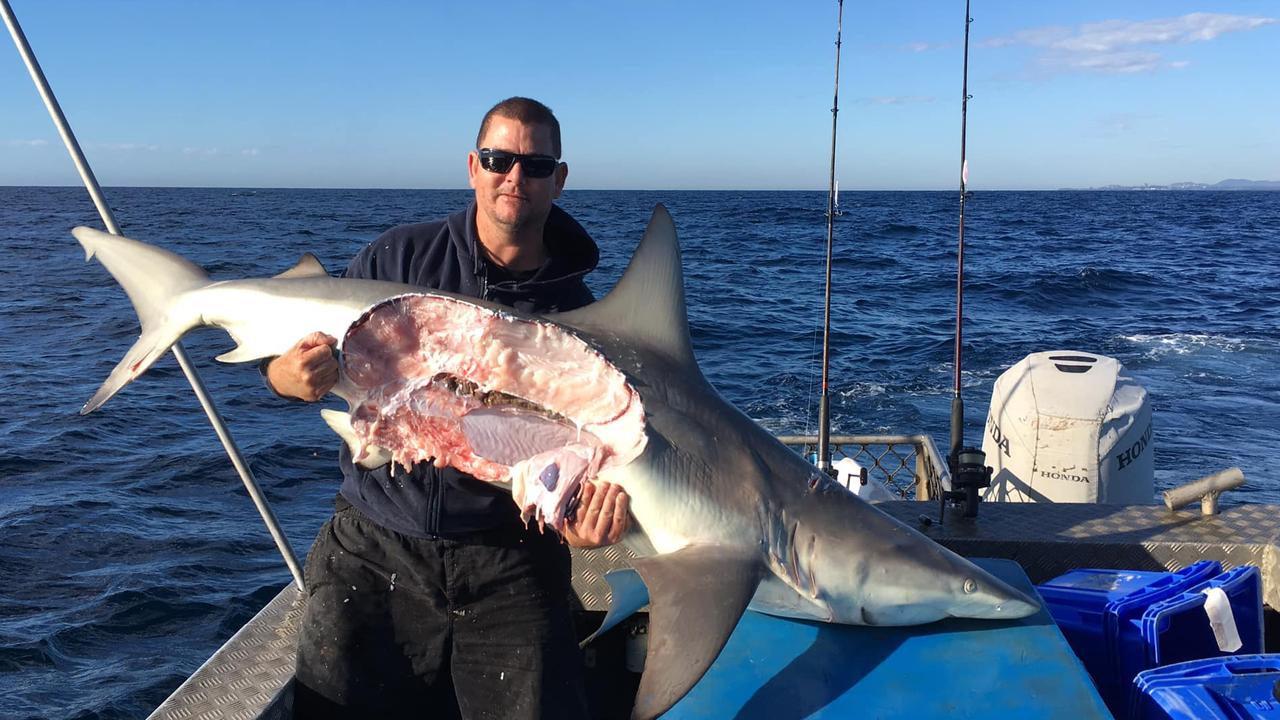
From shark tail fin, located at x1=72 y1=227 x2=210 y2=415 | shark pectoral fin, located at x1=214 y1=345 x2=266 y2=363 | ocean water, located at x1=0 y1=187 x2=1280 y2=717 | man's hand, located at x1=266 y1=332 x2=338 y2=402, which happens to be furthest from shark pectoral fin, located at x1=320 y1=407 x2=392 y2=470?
ocean water, located at x1=0 y1=187 x2=1280 y2=717

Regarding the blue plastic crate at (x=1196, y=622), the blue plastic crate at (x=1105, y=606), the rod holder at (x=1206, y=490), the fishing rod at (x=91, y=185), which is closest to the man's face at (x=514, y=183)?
the fishing rod at (x=91, y=185)

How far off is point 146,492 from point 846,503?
9.00 meters

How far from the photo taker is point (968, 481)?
13.3 feet

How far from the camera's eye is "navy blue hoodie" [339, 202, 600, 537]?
2.89 metres

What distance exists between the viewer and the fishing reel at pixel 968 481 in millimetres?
4066

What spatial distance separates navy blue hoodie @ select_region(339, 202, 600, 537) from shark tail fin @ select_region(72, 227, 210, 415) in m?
0.53

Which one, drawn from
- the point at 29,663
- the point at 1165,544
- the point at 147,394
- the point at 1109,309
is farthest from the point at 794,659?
the point at 1109,309

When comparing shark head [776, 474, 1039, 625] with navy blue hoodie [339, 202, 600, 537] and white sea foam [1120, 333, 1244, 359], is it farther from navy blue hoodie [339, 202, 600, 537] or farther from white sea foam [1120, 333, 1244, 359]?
white sea foam [1120, 333, 1244, 359]

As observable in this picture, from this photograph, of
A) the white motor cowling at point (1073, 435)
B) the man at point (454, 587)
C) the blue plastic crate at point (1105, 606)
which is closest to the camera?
the man at point (454, 587)

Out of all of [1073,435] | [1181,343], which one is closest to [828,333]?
[1073,435]

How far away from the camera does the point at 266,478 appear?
32.9 feet

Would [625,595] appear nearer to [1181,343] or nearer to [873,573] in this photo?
[873,573]

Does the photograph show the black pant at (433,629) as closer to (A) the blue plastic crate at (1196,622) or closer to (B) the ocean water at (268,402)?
(A) the blue plastic crate at (1196,622)

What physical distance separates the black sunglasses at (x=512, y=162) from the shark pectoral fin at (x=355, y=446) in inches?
37.4
